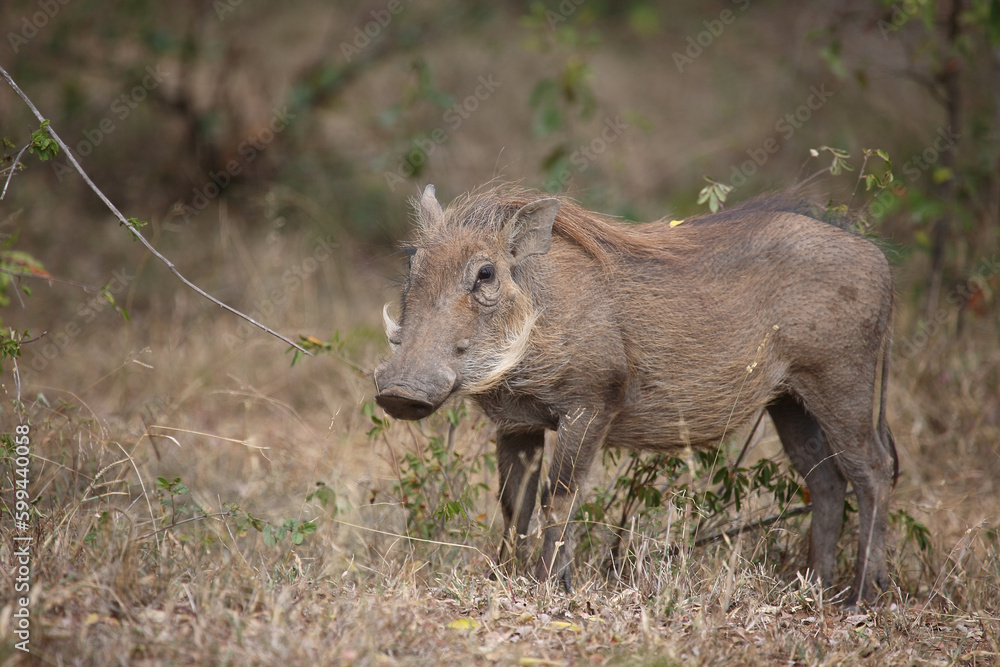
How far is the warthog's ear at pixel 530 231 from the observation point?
3.33 metres

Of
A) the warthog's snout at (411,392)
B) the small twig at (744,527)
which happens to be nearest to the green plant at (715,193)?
the small twig at (744,527)

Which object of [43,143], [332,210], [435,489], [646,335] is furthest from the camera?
[332,210]

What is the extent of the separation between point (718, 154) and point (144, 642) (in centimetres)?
888

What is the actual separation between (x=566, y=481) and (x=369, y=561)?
0.87 meters

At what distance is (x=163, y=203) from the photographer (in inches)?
309

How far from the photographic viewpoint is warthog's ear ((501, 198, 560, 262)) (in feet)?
10.9

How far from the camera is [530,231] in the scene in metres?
3.36

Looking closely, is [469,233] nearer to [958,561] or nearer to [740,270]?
[740,270]

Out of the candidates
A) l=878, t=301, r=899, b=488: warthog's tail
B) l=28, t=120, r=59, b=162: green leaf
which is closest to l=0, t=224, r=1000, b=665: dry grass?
l=878, t=301, r=899, b=488: warthog's tail

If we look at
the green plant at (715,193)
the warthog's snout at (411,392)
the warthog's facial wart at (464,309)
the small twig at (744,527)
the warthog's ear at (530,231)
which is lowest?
the small twig at (744,527)

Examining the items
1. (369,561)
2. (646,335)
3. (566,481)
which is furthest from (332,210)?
(566,481)

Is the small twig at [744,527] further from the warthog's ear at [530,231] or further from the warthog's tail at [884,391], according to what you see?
the warthog's ear at [530,231]

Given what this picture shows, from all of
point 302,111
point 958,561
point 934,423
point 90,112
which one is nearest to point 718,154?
point 302,111

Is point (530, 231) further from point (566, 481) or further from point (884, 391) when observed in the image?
point (884, 391)
